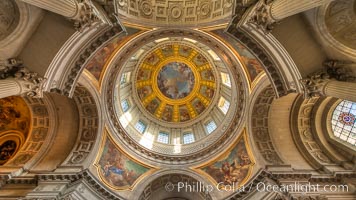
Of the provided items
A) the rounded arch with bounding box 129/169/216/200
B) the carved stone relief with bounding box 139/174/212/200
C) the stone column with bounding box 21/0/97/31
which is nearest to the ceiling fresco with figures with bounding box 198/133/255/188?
the rounded arch with bounding box 129/169/216/200

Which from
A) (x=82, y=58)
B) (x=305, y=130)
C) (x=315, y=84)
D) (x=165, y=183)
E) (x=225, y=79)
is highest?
(x=225, y=79)

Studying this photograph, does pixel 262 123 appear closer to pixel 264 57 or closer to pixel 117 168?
pixel 264 57

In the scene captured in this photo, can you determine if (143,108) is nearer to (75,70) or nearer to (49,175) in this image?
(49,175)

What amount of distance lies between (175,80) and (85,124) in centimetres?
1357

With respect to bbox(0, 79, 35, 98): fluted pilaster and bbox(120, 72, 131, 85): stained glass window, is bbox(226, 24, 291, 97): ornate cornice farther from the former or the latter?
bbox(120, 72, 131, 85): stained glass window

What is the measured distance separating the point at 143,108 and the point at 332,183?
59.0 feet

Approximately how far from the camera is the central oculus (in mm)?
26141

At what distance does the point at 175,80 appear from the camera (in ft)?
88.3

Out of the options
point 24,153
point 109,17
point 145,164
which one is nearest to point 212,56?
point 145,164

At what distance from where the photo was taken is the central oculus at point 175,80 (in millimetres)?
26141

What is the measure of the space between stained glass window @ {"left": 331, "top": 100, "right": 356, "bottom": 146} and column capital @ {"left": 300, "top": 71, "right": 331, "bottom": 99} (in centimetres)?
795

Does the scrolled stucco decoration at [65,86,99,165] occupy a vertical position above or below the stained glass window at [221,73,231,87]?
below

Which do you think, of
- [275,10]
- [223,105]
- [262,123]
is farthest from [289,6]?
[223,105]

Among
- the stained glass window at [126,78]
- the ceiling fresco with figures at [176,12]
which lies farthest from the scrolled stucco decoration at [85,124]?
the stained glass window at [126,78]
